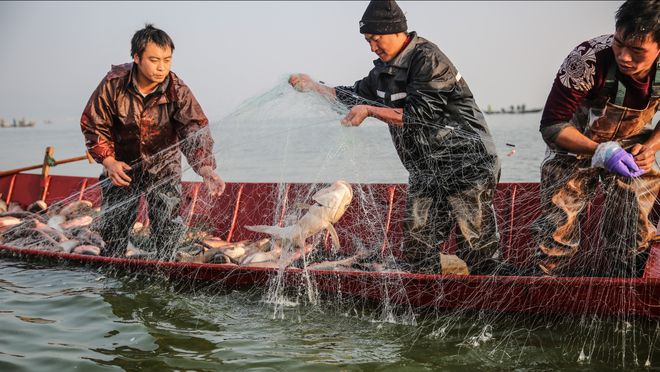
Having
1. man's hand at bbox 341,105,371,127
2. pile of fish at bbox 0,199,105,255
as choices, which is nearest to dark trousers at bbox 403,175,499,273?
man's hand at bbox 341,105,371,127

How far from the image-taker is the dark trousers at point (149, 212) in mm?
6652

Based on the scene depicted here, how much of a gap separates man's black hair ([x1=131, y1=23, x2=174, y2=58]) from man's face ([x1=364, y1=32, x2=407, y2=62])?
1954 mm

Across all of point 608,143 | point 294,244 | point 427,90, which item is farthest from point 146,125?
point 608,143

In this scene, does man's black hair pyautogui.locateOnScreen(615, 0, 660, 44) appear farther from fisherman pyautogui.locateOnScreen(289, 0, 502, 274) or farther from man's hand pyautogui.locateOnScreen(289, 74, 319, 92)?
man's hand pyautogui.locateOnScreen(289, 74, 319, 92)

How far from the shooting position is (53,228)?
8219mm

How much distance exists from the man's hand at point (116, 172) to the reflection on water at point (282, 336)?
40.5 inches

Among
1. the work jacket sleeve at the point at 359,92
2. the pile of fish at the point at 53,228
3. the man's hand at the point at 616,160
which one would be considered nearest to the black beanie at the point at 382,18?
the work jacket sleeve at the point at 359,92

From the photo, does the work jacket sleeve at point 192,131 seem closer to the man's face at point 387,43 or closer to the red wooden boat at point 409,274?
the red wooden boat at point 409,274

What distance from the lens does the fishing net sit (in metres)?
4.85

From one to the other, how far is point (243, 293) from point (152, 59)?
2334 mm

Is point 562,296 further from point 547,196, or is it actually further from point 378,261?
point 378,261

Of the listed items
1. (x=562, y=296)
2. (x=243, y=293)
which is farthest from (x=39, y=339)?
(x=562, y=296)

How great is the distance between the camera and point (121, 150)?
21.8 feet

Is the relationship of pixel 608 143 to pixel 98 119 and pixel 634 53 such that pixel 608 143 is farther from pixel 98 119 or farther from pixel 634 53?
pixel 98 119
